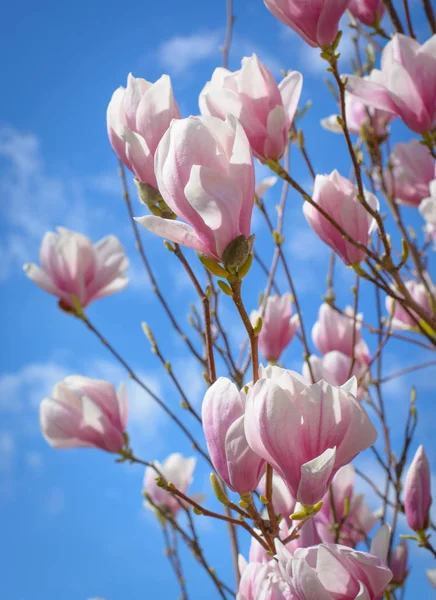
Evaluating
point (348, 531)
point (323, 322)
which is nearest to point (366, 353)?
point (323, 322)

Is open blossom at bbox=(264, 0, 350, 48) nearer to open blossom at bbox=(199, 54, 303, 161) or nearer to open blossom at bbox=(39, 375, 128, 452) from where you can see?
open blossom at bbox=(199, 54, 303, 161)

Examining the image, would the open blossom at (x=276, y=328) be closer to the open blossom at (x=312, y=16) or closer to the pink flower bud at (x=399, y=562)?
the pink flower bud at (x=399, y=562)

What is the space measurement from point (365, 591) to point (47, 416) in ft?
2.47

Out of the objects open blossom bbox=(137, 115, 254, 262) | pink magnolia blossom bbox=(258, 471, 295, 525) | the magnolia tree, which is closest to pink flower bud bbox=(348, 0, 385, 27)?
the magnolia tree

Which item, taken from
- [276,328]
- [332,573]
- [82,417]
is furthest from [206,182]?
[276,328]

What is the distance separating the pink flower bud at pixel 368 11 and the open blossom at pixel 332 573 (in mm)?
1165

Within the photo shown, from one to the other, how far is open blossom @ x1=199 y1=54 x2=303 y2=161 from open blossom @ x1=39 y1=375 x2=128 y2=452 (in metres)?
0.60

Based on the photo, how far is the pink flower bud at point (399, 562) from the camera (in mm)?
1270

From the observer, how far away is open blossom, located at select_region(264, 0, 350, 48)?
84cm

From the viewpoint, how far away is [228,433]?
0.62 m

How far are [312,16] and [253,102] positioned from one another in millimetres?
146

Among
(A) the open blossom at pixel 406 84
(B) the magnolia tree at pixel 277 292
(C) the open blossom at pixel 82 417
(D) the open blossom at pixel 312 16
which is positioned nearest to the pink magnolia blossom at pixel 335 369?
(B) the magnolia tree at pixel 277 292

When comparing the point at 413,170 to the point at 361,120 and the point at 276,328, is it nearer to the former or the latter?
the point at 361,120

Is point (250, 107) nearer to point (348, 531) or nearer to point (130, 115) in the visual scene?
point (130, 115)
